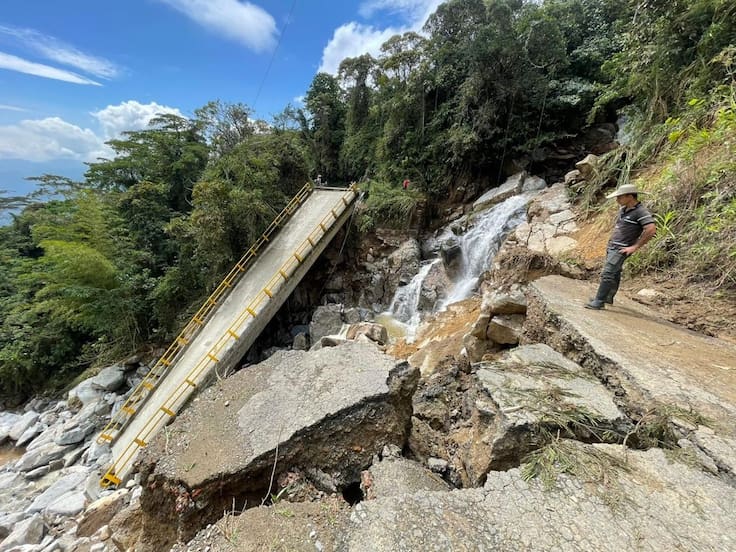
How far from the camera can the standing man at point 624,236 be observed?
2.97m

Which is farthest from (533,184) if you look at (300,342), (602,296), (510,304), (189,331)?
(189,331)

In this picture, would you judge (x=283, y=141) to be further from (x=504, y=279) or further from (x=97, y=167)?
(x=97, y=167)

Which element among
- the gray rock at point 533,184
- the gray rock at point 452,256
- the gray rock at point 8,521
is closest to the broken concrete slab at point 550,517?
the gray rock at point 8,521

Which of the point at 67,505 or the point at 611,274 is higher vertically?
the point at 611,274

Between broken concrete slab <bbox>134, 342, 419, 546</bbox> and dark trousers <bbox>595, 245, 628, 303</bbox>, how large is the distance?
7.88 feet

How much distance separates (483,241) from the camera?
8.14m

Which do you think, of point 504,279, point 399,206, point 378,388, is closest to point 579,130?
point 399,206

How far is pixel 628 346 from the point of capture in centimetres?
243

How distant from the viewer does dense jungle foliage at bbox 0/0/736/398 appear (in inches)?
197

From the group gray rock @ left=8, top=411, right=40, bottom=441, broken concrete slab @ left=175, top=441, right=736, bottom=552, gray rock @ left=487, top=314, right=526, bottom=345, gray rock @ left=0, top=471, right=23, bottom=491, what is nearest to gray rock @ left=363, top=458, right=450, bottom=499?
broken concrete slab @ left=175, top=441, right=736, bottom=552

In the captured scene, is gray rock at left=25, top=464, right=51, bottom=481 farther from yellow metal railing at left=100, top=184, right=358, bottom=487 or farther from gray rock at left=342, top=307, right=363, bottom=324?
gray rock at left=342, top=307, right=363, bottom=324

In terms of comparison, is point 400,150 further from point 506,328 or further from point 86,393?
point 86,393

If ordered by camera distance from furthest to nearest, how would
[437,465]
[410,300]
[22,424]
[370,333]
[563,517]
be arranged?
[410,300], [22,424], [370,333], [437,465], [563,517]

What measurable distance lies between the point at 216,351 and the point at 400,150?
390 inches
